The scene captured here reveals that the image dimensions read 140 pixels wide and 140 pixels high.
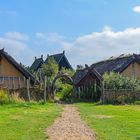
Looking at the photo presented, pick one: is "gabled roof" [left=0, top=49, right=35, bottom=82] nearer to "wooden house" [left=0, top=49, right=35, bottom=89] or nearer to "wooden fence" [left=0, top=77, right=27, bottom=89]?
"wooden house" [left=0, top=49, right=35, bottom=89]

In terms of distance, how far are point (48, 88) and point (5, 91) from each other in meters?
7.39

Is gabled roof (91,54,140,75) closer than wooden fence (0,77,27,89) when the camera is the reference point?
No

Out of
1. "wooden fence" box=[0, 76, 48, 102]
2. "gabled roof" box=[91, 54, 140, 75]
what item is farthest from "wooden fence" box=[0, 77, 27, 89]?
"gabled roof" box=[91, 54, 140, 75]

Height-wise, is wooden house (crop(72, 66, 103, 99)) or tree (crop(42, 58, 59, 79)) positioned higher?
tree (crop(42, 58, 59, 79))

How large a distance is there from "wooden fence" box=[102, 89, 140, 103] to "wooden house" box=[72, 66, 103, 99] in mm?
4275

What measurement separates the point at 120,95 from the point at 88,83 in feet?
38.4

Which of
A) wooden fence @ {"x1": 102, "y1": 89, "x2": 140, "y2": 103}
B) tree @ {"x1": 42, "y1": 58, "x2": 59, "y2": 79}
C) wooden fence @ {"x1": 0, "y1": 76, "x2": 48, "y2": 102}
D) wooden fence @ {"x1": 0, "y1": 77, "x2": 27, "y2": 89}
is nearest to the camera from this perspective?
wooden fence @ {"x1": 0, "y1": 76, "x2": 48, "y2": 102}

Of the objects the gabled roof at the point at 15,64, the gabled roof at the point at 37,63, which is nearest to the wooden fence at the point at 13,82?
the gabled roof at the point at 15,64

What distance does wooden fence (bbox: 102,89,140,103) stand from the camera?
40.4 meters

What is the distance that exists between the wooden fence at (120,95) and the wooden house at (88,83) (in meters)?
4.28

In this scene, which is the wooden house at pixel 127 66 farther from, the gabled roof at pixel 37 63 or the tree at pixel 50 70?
the gabled roof at pixel 37 63

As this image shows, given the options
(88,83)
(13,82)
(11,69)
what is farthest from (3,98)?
(88,83)

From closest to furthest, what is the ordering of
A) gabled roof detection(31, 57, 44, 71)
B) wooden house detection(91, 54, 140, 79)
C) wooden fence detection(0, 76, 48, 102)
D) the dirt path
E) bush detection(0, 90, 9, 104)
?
1. the dirt path
2. bush detection(0, 90, 9, 104)
3. wooden fence detection(0, 76, 48, 102)
4. wooden house detection(91, 54, 140, 79)
5. gabled roof detection(31, 57, 44, 71)

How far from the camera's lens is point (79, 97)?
48531 millimetres
